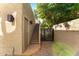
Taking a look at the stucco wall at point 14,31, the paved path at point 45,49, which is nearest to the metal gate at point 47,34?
the paved path at point 45,49

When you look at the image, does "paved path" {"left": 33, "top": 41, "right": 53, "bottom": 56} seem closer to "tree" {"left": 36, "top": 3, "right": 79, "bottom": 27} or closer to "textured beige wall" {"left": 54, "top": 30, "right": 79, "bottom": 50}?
"textured beige wall" {"left": 54, "top": 30, "right": 79, "bottom": 50}

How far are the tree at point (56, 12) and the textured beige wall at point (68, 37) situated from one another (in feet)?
0.42

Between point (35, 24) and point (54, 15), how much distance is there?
0.24m

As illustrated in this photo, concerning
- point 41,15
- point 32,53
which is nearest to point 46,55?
point 32,53

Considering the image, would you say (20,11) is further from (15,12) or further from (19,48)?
(19,48)

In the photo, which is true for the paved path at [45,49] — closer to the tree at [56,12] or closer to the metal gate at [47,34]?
the metal gate at [47,34]

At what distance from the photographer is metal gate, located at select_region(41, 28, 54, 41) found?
1.69m

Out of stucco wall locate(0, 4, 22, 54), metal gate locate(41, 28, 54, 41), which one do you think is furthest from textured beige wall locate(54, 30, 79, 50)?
stucco wall locate(0, 4, 22, 54)

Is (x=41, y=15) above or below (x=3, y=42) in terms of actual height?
above

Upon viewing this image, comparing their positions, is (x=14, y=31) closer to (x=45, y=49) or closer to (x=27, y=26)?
(x=27, y=26)

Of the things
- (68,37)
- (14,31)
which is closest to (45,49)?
(68,37)

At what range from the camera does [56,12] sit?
5.59ft

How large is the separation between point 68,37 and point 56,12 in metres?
0.32

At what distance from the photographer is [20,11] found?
1.64 meters
